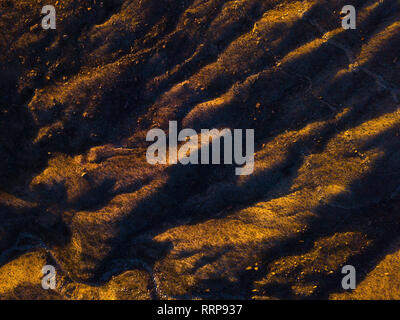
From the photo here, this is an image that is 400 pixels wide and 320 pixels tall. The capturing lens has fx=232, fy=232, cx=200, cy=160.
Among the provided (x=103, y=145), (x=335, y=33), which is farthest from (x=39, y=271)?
(x=335, y=33)

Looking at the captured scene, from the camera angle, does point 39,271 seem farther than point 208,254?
Yes

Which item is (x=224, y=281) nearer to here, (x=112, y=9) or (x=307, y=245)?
(x=307, y=245)

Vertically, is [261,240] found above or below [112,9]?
below

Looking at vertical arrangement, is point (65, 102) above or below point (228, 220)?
above

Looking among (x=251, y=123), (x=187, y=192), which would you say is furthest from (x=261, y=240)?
(x=251, y=123)

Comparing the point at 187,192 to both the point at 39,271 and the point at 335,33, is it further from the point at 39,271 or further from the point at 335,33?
the point at 335,33

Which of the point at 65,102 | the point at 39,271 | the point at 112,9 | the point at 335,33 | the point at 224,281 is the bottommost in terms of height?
the point at 224,281
